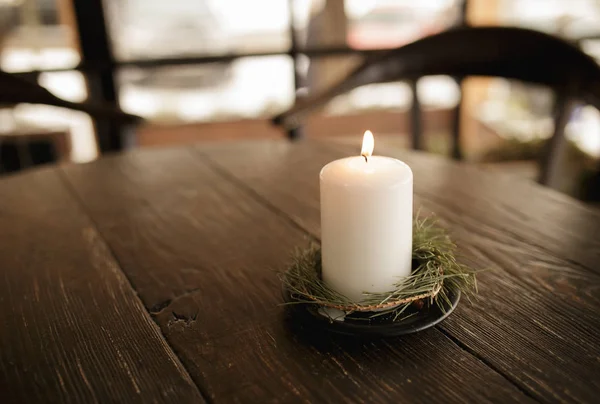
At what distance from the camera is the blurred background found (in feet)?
7.30

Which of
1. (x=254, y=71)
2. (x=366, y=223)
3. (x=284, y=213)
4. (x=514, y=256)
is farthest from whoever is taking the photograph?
(x=254, y=71)

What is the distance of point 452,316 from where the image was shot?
531mm

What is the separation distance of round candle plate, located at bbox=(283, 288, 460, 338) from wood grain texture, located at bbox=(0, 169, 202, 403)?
0.12m

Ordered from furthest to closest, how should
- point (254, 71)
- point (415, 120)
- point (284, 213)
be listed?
point (254, 71), point (415, 120), point (284, 213)

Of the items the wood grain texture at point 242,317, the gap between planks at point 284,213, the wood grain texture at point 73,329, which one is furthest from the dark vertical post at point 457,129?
the wood grain texture at point 73,329

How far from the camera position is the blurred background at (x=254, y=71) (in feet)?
7.30

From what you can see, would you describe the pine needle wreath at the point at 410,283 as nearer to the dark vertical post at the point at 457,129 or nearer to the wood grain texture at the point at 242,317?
the wood grain texture at the point at 242,317

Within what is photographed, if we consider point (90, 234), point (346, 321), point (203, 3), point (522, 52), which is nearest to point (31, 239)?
point (90, 234)

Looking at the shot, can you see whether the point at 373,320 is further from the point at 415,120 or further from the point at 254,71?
the point at 254,71

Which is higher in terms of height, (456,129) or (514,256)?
(514,256)

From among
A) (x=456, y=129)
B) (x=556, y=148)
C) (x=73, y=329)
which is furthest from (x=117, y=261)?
(x=456, y=129)

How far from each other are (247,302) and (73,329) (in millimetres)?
170

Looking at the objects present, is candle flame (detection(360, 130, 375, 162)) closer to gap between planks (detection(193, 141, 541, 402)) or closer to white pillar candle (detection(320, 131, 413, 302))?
white pillar candle (detection(320, 131, 413, 302))

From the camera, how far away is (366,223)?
1.59 ft
